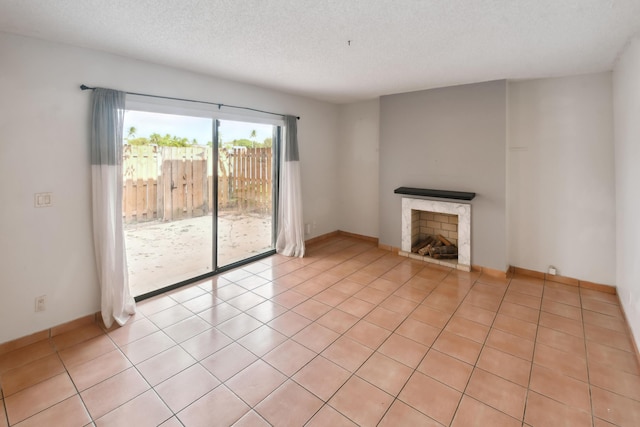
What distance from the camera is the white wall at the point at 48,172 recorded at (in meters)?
2.26

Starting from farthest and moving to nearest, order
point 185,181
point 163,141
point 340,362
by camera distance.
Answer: point 185,181 < point 163,141 < point 340,362

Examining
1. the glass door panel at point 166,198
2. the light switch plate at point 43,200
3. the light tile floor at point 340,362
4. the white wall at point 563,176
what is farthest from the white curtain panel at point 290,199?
the white wall at point 563,176

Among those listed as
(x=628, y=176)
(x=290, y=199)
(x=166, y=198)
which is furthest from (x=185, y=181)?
(x=628, y=176)

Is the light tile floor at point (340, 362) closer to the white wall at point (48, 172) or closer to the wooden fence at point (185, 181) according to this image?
the white wall at point (48, 172)

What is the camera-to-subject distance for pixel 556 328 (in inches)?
104

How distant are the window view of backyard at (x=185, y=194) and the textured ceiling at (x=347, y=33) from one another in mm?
743

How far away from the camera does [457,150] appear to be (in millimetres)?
4004

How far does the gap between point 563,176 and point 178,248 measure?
15.2 feet

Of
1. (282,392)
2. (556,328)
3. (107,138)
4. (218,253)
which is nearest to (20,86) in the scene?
(107,138)

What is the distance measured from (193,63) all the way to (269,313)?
2592mm

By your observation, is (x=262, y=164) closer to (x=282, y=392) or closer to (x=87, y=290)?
(x=87, y=290)

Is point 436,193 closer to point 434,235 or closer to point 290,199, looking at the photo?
point 434,235

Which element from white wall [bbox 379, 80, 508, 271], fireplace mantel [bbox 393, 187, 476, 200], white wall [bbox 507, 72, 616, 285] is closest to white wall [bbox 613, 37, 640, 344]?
white wall [bbox 507, 72, 616, 285]

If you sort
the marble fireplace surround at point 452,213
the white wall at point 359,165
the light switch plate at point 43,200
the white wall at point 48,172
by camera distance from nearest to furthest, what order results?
1. the white wall at point 48,172
2. the light switch plate at point 43,200
3. the marble fireplace surround at point 452,213
4. the white wall at point 359,165
